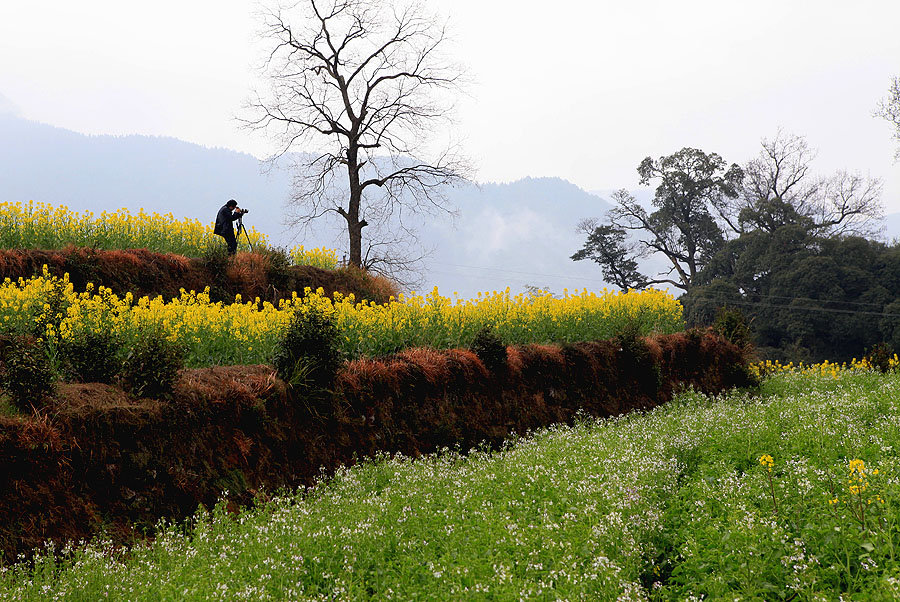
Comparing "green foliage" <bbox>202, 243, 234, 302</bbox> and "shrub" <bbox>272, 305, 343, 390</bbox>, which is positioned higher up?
"green foliage" <bbox>202, 243, 234, 302</bbox>

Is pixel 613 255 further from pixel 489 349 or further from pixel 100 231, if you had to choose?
pixel 100 231

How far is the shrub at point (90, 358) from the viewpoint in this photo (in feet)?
23.7

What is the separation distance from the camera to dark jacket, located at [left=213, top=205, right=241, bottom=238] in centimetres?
1573

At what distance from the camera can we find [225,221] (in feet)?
52.1

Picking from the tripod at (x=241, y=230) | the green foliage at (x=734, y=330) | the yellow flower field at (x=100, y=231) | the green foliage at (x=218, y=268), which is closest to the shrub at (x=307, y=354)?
the green foliage at (x=218, y=268)

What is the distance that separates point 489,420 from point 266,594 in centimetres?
668

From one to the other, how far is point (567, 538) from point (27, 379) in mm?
5534

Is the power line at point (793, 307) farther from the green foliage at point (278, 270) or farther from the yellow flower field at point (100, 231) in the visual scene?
the yellow flower field at point (100, 231)

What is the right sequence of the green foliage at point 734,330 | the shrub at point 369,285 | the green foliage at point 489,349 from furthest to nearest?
the shrub at point 369,285 < the green foliage at point 734,330 < the green foliage at point 489,349

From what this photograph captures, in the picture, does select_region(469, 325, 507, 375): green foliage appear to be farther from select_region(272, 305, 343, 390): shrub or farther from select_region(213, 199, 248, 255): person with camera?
select_region(213, 199, 248, 255): person with camera

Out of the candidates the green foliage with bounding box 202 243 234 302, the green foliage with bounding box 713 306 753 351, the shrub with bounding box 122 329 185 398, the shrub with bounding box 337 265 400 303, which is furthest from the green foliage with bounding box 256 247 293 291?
the green foliage with bounding box 713 306 753 351

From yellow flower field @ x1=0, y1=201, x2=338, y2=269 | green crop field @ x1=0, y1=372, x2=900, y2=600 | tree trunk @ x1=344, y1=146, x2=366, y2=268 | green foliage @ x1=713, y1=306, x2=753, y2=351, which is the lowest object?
green crop field @ x1=0, y1=372, x2=900, y2=600

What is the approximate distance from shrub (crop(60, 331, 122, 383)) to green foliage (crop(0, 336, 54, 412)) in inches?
39.4

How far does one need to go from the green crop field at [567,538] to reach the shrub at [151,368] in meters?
1.58
